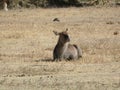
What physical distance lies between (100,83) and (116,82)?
0.41 m

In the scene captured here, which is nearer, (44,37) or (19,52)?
(19,52)

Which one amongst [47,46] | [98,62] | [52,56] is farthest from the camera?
[47,46]

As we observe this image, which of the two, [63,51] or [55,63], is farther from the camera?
[63,51]

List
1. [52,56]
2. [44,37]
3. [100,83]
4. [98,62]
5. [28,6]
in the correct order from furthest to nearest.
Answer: [28,6], [44,37], [52,56], [98,62], [100,83]

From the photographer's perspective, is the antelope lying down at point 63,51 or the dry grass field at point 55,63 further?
the antelope lying down at point 63,51

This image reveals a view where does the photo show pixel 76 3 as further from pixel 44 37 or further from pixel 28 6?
pixel 44 37

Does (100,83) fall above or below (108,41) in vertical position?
above

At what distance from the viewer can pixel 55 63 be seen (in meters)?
17.6

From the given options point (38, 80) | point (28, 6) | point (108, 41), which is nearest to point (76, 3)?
point (28, 6)

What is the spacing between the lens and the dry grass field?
43.7 ft

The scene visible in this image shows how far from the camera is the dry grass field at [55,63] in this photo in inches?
524

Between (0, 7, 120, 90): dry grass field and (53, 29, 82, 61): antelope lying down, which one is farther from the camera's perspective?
(53, 29, 82, 61): antelope lying down

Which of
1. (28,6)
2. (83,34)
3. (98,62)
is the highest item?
(98,62)

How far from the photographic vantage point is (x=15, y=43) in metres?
24.5
